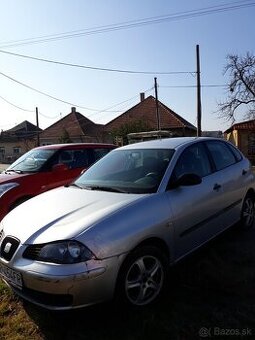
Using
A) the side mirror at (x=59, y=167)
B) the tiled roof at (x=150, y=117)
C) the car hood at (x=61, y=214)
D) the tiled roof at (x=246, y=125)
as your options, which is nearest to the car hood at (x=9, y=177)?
the side mirror at (x=59, y=167)

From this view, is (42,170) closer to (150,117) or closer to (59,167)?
(59,167)

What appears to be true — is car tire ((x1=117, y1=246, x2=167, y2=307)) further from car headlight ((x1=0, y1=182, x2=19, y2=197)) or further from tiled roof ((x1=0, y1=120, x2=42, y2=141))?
tiled roof ((x1=0, y1=120, x2=42, y2=141))

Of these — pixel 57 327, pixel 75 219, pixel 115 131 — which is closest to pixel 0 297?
pixel 57 327

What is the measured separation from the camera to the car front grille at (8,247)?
3.73 meters

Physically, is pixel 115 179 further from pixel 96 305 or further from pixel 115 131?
pixel 115 131

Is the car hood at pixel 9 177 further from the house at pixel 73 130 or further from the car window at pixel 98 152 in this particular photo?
the house at pixel 73 130

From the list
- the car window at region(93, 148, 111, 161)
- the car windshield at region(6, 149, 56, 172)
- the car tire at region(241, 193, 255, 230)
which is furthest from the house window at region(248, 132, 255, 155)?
the car tire at region(241, 193, 255, 230)

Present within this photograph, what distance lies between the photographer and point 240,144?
38.8 metres

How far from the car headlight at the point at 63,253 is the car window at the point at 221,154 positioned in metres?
2.76

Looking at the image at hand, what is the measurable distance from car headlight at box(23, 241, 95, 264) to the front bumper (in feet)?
0.15

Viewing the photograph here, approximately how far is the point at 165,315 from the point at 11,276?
1.43 metres

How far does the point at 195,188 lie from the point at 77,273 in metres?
1.96

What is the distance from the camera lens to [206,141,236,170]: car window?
5.68m

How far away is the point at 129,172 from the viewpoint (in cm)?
486
